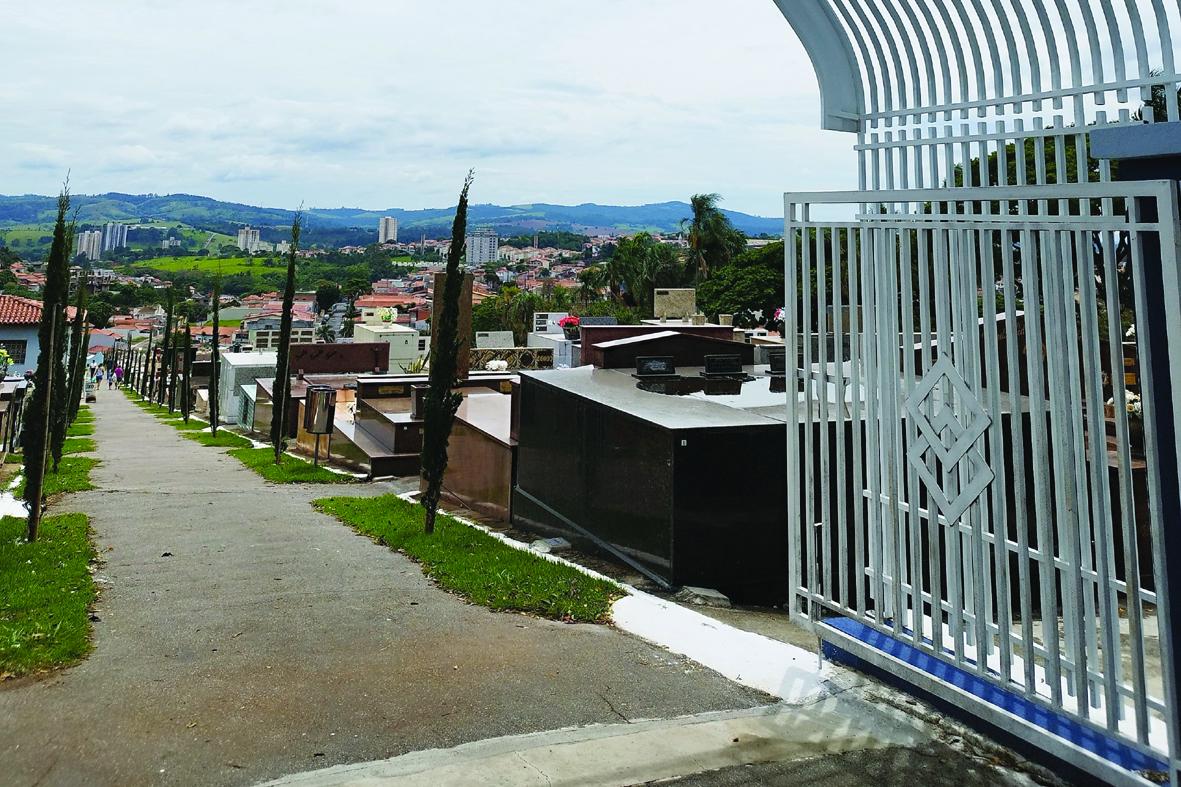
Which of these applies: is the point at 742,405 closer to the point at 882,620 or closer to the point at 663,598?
the point at 663,598

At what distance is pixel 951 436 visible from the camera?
3.96 meters

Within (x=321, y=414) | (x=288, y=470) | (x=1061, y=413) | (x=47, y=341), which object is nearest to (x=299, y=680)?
(x=1061, y=413)

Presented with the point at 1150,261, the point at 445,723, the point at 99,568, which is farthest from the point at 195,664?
the point at 1150,261

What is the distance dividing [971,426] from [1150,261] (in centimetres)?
98

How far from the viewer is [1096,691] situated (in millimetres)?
3576

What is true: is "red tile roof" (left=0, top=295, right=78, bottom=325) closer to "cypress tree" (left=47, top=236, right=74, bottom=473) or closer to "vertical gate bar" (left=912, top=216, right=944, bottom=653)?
"cypress tree" (left=47, top=236, right=74, bottom=473)

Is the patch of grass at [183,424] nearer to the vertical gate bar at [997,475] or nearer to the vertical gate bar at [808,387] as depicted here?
the vertical gate bar at [808,387]

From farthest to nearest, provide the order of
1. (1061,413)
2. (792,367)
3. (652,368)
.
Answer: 1. (652,368)
2. (792,367)
3. (1061,413)

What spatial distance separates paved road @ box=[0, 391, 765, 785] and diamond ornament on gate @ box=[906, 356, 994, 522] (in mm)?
1435

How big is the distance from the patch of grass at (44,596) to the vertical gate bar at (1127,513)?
5352 mm

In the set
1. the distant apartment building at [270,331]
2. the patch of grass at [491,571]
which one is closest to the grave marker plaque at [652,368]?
the patch of grass at [491,571]

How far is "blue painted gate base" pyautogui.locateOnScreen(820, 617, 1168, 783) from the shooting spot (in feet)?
10.8

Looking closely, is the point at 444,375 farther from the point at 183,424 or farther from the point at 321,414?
the point at 183,424

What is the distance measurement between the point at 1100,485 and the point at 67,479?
15.9 m
